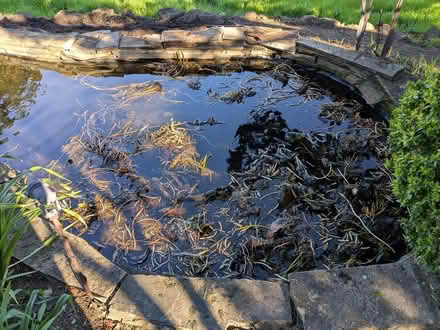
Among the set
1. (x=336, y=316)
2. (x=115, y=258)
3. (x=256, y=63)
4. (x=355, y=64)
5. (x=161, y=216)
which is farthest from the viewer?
(x=256, y=63)

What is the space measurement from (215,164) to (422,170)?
1773 mm

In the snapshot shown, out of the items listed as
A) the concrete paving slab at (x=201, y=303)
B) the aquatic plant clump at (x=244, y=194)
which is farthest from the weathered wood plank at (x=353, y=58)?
the concrete paving slab at (x=201, y=303)

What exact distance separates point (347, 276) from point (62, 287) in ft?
5.65

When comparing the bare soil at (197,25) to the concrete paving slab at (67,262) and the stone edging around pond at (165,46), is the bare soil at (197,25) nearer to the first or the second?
the stone edging around pond at (165,46)

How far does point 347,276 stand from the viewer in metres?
1.95

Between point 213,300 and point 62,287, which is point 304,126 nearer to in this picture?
point 213,300

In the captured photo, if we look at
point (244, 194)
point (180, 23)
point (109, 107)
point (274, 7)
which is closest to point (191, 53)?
point (180, 23)

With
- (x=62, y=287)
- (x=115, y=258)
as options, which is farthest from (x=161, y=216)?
(x=62, y=287)

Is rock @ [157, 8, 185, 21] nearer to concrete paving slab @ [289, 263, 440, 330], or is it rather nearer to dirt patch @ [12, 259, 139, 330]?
dirt patch @ [12, 259, 139, 330]

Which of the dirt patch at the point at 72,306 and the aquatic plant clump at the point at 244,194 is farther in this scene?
the aquatic plant clump at the point at 244,194

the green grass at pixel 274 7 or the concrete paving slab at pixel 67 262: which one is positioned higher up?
the green grass at pixel 274 7

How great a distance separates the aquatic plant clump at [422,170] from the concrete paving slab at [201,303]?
0.82m

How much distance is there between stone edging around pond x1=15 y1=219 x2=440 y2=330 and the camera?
1.77m

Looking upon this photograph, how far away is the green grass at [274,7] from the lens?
5598 millimetres
